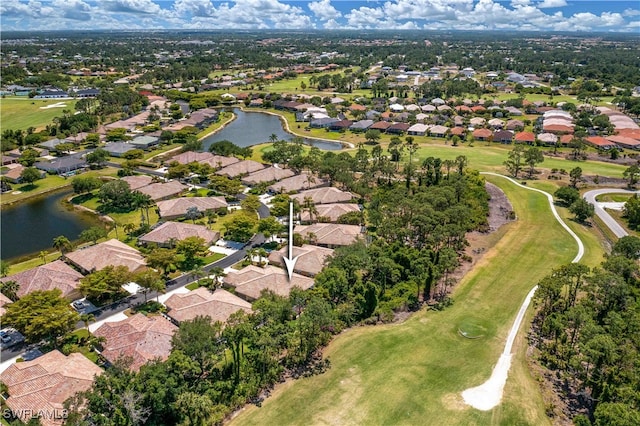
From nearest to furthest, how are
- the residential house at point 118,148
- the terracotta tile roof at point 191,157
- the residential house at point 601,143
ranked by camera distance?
the terracotta tile roof at point 191,157 < the residential house at point 118,148 < the residential house at point 601,143

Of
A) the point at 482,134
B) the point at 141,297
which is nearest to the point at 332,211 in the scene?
the point at 141,297

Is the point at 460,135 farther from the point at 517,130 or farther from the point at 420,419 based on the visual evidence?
the point at 420,419

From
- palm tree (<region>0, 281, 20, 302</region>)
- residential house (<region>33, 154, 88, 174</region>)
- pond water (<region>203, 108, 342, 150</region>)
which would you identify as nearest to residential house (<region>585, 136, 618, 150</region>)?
pond water (<region>203, 108, 342, 150</region>)

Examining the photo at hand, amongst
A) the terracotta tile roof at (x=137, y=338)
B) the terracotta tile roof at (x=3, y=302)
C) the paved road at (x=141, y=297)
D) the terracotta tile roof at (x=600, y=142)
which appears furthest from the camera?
the terracotta tile roof at (x=600, y=142)

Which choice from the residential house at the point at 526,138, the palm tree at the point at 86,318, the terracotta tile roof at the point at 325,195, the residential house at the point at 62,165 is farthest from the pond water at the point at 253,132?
the palm tree at the point at 86,318

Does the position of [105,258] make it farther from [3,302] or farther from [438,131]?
[438,131]

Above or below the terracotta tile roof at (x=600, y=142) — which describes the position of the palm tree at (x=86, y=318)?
below

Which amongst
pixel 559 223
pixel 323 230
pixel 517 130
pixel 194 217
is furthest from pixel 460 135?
pixel 194 217

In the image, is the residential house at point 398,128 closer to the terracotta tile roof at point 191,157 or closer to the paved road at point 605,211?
the terracotta tile roof at point 191,157
